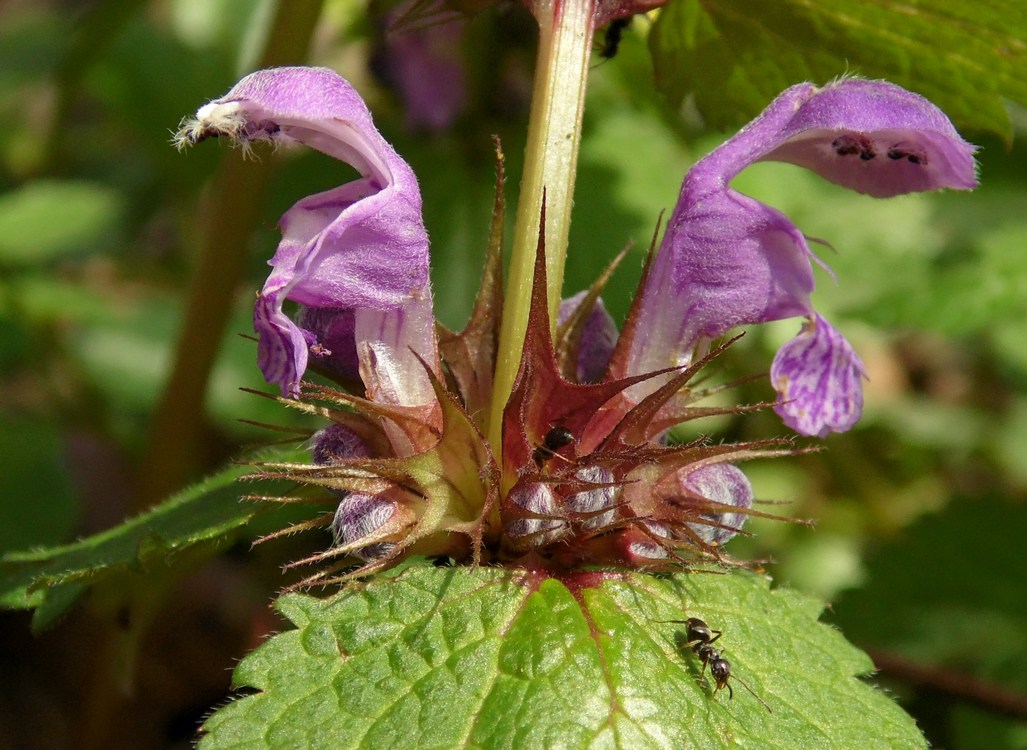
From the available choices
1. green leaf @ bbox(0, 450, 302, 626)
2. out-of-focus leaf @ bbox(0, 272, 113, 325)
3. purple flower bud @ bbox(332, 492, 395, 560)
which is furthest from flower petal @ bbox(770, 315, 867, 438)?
out-of-focus leaf @ bbox(0, 272, 113, 325)

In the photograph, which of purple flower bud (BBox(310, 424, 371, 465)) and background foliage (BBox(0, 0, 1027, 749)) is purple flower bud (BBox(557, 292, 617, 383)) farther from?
background foliage (BBox(0, 0, 1027, 749))

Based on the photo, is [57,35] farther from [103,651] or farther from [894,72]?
[894,72]

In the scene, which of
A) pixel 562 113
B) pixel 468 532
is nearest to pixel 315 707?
pixel 468 532

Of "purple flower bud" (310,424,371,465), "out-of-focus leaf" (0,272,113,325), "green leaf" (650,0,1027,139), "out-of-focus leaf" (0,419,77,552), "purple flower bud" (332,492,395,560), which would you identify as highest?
"green leaf" (650,0,1027,139)

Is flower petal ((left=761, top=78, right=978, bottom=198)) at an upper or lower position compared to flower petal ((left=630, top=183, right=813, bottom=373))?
upper

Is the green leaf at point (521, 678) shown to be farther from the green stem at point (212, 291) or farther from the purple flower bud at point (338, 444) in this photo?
the green stem at point (212, 291)

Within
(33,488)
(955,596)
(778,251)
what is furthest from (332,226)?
(955,596)
